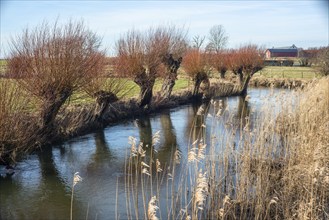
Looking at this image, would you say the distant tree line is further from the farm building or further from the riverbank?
the farm building

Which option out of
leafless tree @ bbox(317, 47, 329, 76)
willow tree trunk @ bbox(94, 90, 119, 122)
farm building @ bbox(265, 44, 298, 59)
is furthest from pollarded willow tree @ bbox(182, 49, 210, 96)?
farm building @ bbox(265, 44, 298, 59)

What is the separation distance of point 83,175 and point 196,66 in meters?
18.0

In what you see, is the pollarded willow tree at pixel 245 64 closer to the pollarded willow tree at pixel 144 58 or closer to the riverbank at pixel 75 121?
the riverbank at pixel 75 121

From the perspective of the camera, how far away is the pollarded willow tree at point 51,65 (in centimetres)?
1209

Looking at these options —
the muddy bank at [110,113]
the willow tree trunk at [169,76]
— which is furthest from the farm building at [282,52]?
the willow tree trunk at [169,76]

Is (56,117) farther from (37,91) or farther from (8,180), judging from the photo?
(8,180)

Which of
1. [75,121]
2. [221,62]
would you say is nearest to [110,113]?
[75,121]

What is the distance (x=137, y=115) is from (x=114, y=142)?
6235 millimetres

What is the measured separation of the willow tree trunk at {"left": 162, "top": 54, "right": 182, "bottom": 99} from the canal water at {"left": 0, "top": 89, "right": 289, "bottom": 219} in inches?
298

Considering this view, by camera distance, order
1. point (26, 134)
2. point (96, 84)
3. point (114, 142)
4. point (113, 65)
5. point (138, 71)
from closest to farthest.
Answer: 1. point (26, 134)
2. point (114, 142)
3. point (96, 84)
4. point (113, 65)
5. point (138, 71)

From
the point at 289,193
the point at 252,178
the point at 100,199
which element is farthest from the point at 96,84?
the point at 289,193

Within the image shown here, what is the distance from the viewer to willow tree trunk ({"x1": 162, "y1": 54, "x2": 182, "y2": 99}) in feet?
76.0

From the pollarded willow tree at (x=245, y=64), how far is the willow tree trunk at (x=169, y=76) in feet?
36.7

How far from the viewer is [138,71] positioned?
1934 cm
